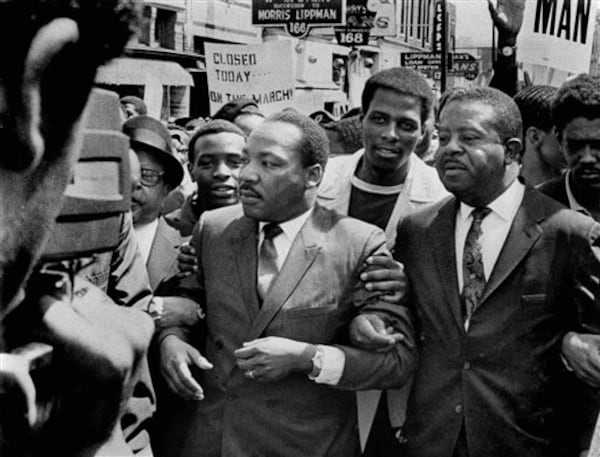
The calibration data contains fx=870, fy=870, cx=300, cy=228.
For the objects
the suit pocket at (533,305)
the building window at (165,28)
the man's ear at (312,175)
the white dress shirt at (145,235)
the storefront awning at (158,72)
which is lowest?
the storefront awning at (158,72)

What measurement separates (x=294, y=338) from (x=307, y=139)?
678mm

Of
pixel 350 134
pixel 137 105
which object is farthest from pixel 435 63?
pixel 350 134

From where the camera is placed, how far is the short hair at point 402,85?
367 centimetres

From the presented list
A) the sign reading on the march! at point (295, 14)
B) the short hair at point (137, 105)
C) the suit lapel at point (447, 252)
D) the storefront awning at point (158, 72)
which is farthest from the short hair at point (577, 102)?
the sign reading on the march! at point (295, 14)

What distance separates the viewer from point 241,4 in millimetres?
18953

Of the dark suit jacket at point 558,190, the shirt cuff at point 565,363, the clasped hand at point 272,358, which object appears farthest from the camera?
the dark suit jacket at point 558,190

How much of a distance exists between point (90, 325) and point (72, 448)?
16 centimetres

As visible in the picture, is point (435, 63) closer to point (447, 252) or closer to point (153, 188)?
point (153, 188)

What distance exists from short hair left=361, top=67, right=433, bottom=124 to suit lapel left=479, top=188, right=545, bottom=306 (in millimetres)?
1056

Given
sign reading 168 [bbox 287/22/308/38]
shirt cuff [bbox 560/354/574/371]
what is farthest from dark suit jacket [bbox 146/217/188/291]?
sign reading 168 [bbox 287/22/308/38]

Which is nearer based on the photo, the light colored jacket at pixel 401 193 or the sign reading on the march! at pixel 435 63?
the light colored jacket at pixel 401 193

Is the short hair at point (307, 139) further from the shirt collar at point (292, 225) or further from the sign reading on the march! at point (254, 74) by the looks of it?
the sign reading on the march! at point (254, 74)

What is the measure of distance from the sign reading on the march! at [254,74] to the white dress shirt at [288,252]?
489cm

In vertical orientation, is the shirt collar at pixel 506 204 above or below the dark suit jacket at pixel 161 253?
above
